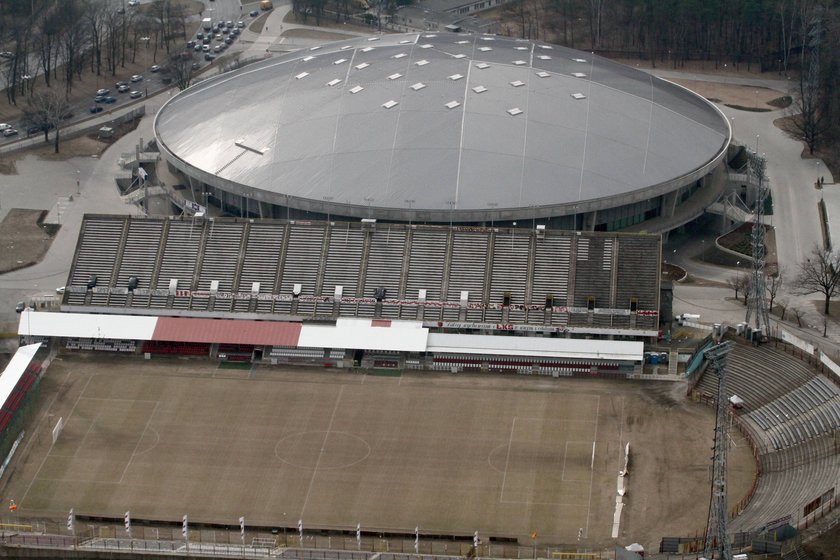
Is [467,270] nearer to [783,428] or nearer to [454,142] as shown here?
[454,142]

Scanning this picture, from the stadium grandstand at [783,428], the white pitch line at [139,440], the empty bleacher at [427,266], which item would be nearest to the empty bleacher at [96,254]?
the white pitch line at [139,440]

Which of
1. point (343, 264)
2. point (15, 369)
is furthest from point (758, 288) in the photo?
point (15, 369)

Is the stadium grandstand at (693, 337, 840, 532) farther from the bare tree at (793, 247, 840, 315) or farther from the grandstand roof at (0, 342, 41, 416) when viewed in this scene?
the grandstand roof at (0, 342, 41, 416)

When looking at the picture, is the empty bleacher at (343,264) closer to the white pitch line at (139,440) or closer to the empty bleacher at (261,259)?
the empty bleacher at (261,259)

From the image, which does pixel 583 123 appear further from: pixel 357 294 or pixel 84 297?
pixel 84 297

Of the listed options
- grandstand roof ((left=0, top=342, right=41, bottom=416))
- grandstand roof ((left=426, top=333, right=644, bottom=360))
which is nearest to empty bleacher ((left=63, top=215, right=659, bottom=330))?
grandstand roof ((left=426, top=333, right=644, bottom=360))
